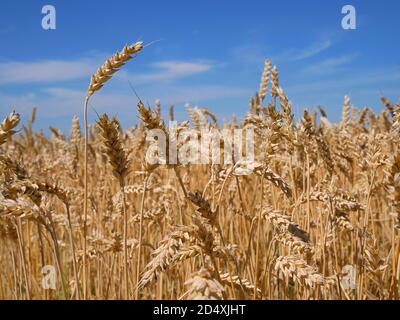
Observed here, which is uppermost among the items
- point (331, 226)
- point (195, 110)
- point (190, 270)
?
point (195, 110)

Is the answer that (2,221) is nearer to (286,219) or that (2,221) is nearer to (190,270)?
(190,270)
